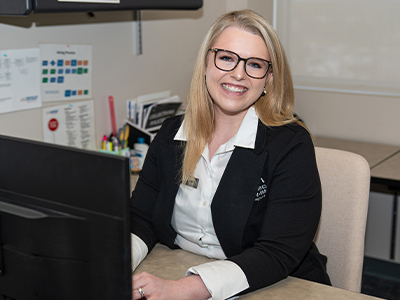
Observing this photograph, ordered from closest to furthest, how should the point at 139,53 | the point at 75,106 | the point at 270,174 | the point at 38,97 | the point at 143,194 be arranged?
1. the point at 270,174
2. the point at 143,194
3. the point at 38,97
4. the point at 75,106
5. the point at 139,53

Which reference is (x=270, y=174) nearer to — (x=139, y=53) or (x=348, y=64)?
(x=139, y=53)

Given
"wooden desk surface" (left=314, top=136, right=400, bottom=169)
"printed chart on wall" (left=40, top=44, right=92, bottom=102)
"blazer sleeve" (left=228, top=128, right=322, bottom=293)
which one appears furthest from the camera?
"wooden desk surface" (left=314, top=136, right=400, bottom=169)

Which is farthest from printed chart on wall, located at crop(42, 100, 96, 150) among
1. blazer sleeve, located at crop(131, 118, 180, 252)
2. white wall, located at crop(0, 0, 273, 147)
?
blazer sleeve, located at crop(131, 118, 180, 252)

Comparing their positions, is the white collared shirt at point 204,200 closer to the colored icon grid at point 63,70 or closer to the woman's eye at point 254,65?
the woman's eye at point 254,65

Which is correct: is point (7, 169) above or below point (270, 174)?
above

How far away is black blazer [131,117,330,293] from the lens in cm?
113

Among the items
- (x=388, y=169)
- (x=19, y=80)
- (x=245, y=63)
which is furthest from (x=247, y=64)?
(x=388, y=169)

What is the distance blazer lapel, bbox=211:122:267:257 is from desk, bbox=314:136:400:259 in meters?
1.12

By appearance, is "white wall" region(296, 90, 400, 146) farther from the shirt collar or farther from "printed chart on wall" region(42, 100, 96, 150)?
the shirt collar

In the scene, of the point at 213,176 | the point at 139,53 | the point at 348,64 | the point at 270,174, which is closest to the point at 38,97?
the point at 139,53

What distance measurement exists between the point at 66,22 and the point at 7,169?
1.30 meters

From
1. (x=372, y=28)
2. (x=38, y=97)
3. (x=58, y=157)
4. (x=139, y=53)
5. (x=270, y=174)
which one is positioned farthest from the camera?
(x=372, y=28)

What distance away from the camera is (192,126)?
4.56ft

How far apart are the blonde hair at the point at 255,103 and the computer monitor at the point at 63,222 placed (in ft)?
1.97
